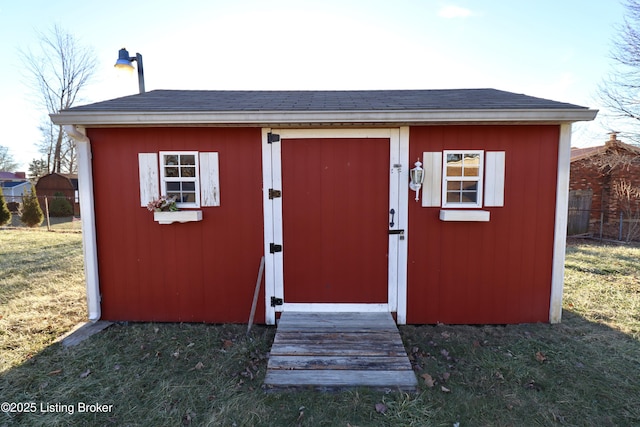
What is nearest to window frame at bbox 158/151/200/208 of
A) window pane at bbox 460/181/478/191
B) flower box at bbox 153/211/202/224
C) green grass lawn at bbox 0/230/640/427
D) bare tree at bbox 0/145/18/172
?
flower box at bbox 153/211/202/224

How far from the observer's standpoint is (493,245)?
322 centimetres

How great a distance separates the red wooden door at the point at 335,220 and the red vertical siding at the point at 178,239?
1.27 ft

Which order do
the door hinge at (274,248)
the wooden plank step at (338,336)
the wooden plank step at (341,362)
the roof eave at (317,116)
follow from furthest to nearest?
the door hinge at (274,248) < the roof eave at (317,116) < the wooden plank step at (338,336) < the wooden plank step at (341,362)

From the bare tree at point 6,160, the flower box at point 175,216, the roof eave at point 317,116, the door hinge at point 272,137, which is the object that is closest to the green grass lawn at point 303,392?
the flower box at point 175,216

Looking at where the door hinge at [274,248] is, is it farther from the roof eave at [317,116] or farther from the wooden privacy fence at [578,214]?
the wooden privacy fence at [578,214]

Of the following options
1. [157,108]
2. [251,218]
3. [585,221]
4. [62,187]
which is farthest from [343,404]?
[62,187]

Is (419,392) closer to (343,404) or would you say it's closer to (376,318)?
(343,404)

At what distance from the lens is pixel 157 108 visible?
3.04 meters

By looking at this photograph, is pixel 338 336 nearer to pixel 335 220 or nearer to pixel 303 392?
pixel 303 392

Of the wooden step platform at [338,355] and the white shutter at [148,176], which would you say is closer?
the wooden step platform at [338,355]

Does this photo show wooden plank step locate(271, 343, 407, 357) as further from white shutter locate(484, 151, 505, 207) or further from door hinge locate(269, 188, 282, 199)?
white shutter locate(484, 151, 505, 207)

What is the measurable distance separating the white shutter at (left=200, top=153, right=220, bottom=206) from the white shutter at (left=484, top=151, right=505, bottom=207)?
286 centimetres

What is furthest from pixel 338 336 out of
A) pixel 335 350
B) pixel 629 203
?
pixel 629 203

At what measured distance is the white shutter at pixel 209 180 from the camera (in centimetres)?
316
